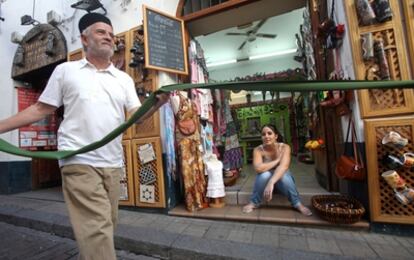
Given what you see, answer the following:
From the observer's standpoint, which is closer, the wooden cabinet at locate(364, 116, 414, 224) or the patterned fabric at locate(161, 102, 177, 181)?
the wooden cabinet at locate(364, 116, 414, 224)

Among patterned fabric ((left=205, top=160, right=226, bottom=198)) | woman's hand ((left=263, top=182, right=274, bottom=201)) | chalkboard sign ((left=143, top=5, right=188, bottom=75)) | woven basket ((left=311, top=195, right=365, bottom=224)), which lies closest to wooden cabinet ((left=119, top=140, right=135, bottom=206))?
patterned fabric ((left=205, top=160, right=226, bottom=198))

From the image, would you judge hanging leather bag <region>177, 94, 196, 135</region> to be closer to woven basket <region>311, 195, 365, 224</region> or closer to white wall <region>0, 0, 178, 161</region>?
woven basket <region>311, 195, 365, 224</region>

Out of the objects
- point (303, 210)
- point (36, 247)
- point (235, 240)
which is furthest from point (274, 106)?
point (36, 247)

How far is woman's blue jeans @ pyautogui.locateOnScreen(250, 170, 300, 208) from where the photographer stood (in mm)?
2785

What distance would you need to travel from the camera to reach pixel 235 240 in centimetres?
230

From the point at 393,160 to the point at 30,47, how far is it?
6.30 metres

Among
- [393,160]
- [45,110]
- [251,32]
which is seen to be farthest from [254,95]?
[45,110]

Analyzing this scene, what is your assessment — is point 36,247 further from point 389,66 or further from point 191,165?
point 389,66

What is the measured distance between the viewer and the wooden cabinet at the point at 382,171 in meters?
2.16

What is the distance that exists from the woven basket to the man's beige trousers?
2097 mm

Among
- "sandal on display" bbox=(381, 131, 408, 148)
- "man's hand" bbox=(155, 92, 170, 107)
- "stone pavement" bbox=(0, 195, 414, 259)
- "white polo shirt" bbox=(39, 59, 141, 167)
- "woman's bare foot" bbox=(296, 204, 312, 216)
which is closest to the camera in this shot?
"man's hand" bbox=(155, 92, 170, 107)

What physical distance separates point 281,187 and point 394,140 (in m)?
1.24

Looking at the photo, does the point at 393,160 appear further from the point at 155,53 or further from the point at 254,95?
the point at 254,95

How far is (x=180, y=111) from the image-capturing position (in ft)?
10.4
